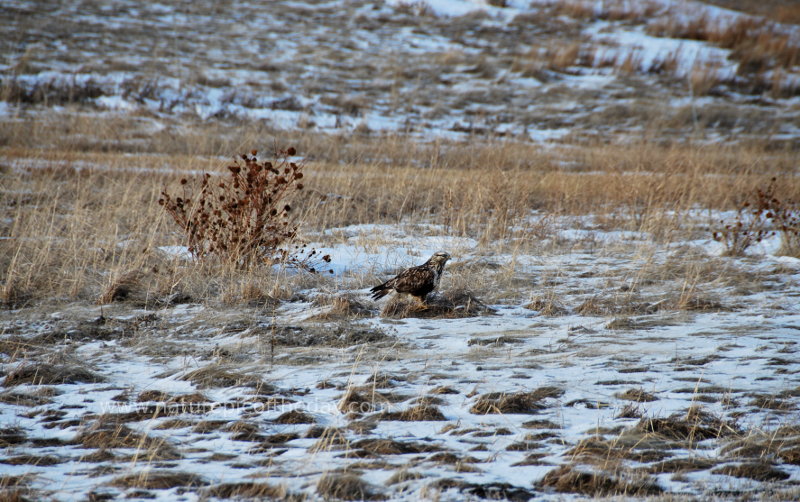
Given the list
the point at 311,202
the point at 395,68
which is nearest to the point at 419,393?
Result: the point at 311,202

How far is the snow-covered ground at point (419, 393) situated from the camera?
2814mm

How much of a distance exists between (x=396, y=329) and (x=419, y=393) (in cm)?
125

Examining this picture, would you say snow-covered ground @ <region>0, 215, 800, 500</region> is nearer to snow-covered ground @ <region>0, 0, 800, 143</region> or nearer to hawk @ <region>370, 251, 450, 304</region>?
hawk @ <region>370, 251, 450, 304</region>

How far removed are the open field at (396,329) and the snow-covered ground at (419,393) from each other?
18mm

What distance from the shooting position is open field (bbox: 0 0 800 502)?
287 centimetres

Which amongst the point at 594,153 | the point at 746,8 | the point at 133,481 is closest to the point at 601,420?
the point at 133,481

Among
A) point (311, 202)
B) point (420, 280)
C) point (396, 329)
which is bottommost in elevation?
point (396, 329)

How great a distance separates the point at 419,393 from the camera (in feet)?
12.1

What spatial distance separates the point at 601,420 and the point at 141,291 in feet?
13.1

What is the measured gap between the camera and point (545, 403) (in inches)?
140

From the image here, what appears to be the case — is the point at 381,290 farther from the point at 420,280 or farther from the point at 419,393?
the point at 419,393

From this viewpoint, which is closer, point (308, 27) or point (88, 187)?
point (88, 187)

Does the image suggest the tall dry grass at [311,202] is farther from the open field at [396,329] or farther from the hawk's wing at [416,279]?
the hawk's wing at [416,279]

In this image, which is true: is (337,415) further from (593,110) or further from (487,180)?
(593,110)
